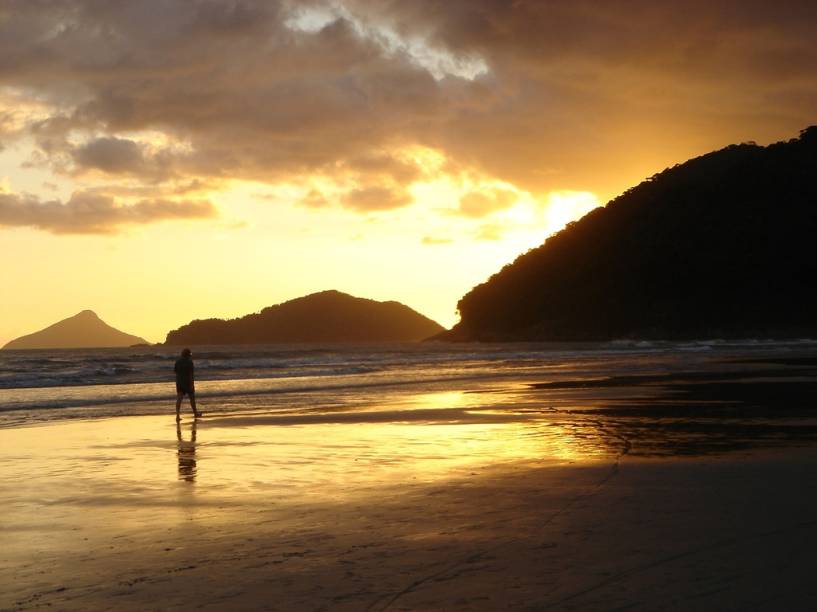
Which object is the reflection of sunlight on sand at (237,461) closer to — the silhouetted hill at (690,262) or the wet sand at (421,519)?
the wet sand at (421,519)

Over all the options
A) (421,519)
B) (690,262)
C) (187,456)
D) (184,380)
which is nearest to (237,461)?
(187,456)

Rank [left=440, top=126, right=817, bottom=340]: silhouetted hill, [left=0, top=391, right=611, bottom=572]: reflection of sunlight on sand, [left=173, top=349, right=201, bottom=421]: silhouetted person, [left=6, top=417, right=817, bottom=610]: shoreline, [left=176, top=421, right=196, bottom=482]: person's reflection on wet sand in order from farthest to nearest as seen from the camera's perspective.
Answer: [left=440, top=126, right=817, bottom=340]: silhouetted hill → [left=173, top=349, right=201, bottom=421]: silhouetted person → [left=176, top=421, right=196, bottom=482]: person's reflection on wet sand → [left=0, top=391, right=611, bottom=572]: reflection of sunlight on sand → [left=6, top=417, right=817, bottom=610]: shoreline

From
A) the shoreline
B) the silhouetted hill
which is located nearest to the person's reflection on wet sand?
the shoreline

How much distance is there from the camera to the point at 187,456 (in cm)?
1383

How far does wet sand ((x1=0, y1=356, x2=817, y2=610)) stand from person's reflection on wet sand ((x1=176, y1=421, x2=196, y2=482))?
0.26 feet

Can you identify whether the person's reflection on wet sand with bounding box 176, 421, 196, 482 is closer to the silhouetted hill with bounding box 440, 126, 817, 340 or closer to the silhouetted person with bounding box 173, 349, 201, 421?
the silhouetted person with bounding box 173, 349, 201, 421

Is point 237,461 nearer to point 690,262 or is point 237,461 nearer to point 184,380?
point 184,380

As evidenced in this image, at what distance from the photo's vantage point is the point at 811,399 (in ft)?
70.1

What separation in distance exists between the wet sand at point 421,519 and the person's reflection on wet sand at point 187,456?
0.08m

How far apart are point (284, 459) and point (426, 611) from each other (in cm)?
773

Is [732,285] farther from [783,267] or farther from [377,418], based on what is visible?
[377,418]

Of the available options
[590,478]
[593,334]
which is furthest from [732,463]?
[593,334]

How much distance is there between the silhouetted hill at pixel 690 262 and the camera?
422 ft

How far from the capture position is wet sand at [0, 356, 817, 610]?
5.94 m
